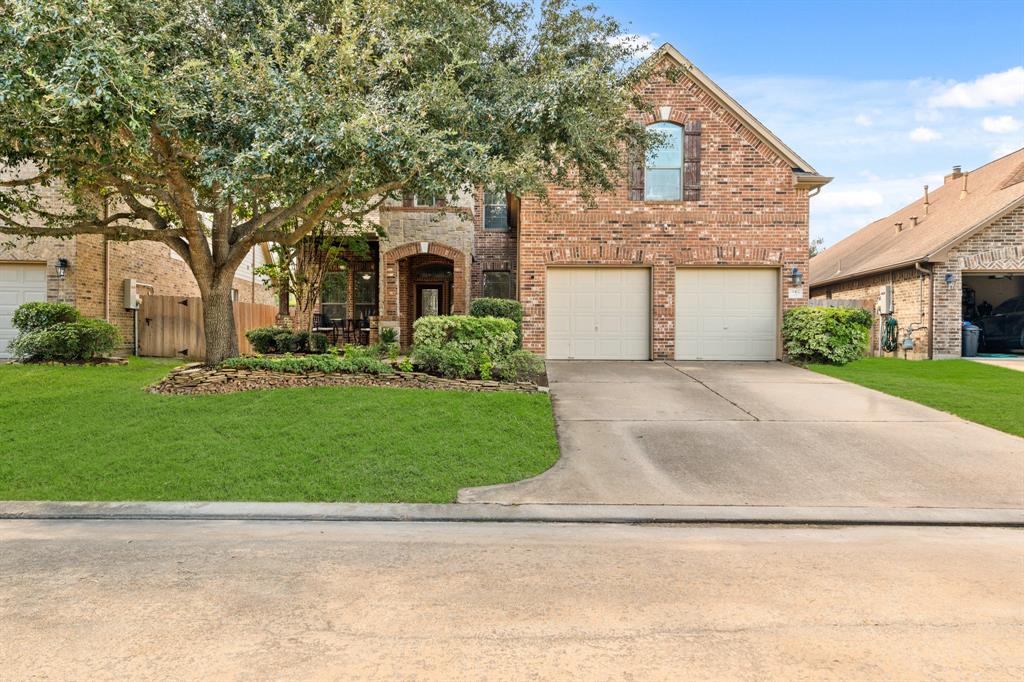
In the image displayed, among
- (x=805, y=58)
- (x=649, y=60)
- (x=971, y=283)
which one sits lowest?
(x=971, y=283)

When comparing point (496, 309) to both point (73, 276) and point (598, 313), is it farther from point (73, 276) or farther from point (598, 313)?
point (73, 276)

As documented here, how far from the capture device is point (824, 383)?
1126 cm

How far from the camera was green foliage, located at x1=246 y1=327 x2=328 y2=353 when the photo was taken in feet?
43.6

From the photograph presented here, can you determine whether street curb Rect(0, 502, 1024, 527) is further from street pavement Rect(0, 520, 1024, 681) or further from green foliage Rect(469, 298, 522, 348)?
green foliage Rect(469, 298, 522, 348)

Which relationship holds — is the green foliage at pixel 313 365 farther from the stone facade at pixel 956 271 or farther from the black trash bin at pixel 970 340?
the black trash bin at pixel 970 340

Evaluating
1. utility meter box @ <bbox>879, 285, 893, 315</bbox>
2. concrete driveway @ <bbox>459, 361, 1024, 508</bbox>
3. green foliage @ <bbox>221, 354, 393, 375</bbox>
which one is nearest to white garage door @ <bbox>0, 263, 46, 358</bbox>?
green foliage @ <bbox>221, 354, 393, 375</bbox>

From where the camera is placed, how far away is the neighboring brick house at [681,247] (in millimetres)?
14172

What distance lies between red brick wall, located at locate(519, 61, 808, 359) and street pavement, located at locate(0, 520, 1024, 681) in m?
9.90

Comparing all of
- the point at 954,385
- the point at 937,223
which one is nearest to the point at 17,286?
the point at 954,385

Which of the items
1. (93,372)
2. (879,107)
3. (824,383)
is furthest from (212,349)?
(879,107)

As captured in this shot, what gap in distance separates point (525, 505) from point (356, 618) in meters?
2.53

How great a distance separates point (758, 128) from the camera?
14.1 meters

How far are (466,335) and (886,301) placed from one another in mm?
15602

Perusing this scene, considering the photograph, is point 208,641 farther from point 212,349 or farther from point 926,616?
point 212,349
